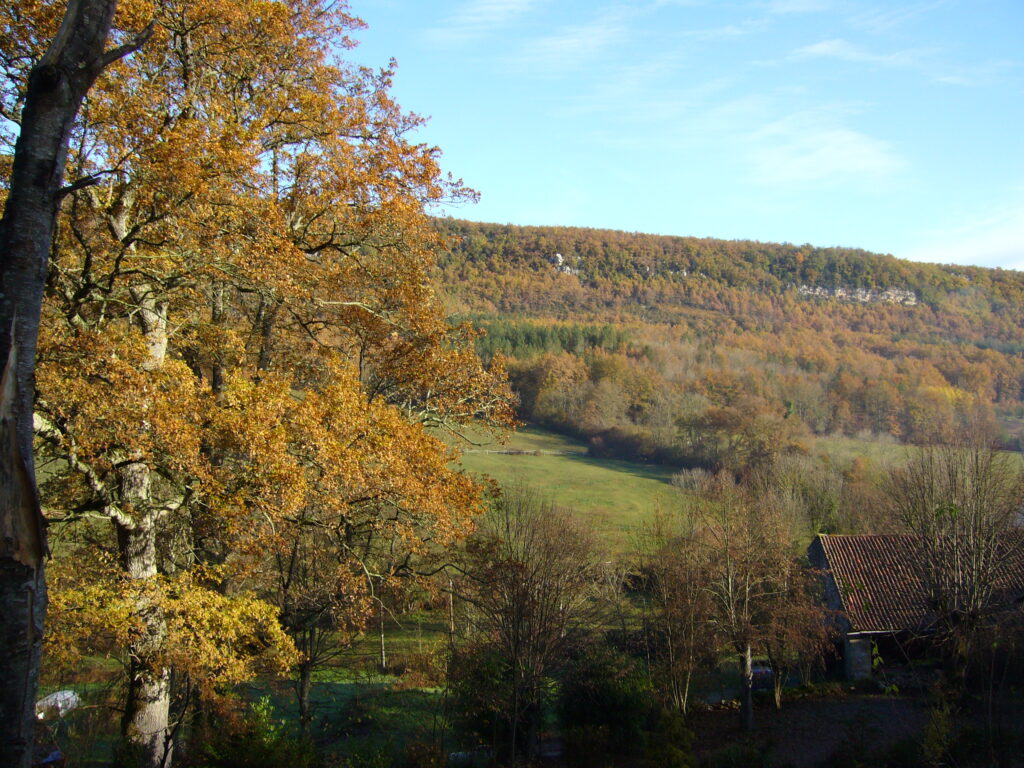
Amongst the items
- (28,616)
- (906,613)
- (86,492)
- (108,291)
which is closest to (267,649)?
(86,492)

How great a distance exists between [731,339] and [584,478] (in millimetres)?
57912

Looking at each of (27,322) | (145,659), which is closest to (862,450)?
(145,659)

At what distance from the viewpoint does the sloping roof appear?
25.1 meters

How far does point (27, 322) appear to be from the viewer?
11.8 ft

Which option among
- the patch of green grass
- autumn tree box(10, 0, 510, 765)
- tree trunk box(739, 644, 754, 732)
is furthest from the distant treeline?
autumn tree box(10, 0, 510, 765)

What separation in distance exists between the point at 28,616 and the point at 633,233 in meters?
133

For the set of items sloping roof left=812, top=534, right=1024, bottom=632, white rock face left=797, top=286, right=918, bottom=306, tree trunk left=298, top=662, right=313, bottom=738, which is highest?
white rock face left=797, top=286, right=918, bottom=306

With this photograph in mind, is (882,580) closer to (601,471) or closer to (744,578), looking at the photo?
(744,578)

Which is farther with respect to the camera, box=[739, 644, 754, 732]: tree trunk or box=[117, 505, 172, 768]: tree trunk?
box=[739, 644, 754, 732]: tree trunk

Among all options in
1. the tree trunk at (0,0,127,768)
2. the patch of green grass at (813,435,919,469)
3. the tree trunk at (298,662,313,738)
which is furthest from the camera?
the patch of green grass at (813,435,919,469)

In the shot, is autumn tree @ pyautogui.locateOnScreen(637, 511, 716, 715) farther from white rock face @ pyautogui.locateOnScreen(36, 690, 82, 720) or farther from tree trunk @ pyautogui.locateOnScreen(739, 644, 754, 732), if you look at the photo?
Result: white rock face @ pyautogui.locateOnScreen(36, 690, 82, 720)

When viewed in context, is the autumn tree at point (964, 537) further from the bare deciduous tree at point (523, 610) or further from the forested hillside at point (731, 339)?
the bare deciduous tree at point (523, 610)

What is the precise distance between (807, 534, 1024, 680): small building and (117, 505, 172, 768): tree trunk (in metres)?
21.0

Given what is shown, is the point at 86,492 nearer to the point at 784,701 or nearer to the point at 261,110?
the point at 261,110
